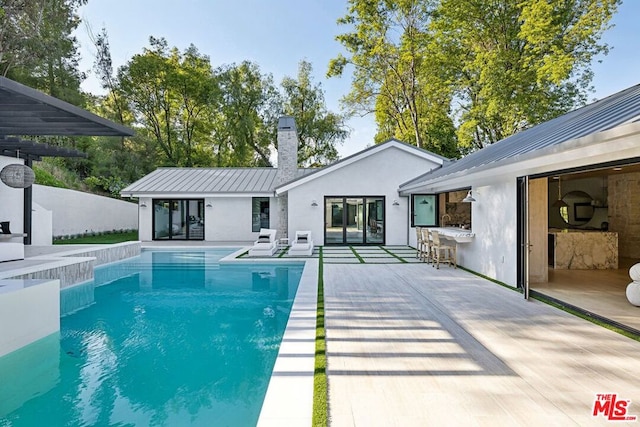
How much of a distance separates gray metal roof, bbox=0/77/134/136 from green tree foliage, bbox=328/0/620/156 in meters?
20.2

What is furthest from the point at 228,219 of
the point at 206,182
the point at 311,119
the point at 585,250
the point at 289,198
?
the point at 311,119

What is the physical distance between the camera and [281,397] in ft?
11.9

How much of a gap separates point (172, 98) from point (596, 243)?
32.9 meters

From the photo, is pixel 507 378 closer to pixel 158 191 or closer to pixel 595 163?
pixel 595 163

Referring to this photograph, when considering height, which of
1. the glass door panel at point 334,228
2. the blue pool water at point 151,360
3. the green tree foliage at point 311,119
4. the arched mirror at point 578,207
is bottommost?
the blue pool water at point 151,360

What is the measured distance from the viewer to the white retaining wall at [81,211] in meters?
19.7

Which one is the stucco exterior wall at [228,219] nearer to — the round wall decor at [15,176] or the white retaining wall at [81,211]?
the white retaining wall at [81,211]

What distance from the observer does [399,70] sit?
27312mm

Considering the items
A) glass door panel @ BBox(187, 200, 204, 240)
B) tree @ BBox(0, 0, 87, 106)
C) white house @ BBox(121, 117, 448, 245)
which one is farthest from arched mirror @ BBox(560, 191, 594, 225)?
tree @ BBox(0, 0, 87, 106)

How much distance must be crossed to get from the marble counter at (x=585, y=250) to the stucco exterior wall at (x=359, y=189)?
23.6 feet

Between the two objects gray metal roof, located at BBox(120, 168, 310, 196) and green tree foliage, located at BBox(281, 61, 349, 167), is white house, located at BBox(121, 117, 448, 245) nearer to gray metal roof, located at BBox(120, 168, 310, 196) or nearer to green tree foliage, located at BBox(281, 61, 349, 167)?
gray metal roof, located at BBox(120, 168, 310, 196)

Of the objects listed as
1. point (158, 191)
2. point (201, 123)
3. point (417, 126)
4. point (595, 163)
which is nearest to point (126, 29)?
point (201, 123)

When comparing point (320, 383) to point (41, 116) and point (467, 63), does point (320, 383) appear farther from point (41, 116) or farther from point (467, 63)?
point (467, 63)

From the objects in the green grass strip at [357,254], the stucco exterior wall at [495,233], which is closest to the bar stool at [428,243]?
the stucco exterior wall at [495,233]
